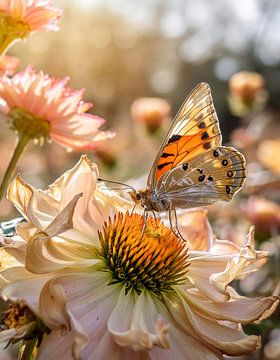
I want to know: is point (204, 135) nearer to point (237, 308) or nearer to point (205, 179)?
point (205, 179)

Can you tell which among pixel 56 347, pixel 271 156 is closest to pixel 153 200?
pixel 56 347

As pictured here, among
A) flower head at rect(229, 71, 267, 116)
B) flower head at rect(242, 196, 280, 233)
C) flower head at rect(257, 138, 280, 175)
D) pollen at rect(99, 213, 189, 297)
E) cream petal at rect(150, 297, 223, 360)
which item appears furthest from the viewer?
flower head at rect(229, 71, 267, 116)

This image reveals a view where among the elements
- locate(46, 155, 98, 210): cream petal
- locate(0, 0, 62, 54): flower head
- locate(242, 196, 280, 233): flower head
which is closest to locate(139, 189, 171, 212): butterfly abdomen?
locate(46, 155, 98, 210): cream petal

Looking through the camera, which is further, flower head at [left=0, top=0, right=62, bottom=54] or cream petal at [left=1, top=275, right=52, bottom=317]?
flower head at [left=0, top=0, right=62, bottom=54]

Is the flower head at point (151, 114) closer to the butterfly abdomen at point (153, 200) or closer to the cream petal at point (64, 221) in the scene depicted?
the butterfly abdomen at point (153, 200)

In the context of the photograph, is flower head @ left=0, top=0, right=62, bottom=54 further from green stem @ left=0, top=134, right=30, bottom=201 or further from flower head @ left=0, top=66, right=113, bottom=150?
green stem @ left=0, top=134, right=30, bottom=201
